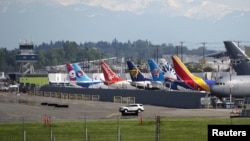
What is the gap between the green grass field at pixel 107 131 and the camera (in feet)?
160

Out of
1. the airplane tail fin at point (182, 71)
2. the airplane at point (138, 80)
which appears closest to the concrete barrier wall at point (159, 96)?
the airplane tail fin at point (182, 71)

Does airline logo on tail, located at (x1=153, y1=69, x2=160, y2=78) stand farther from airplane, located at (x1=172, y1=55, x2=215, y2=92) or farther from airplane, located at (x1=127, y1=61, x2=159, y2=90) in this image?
airplane, located at (x1=172, y1=55, x2=215, y2=92)

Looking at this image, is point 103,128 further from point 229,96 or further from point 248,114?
point 229,96

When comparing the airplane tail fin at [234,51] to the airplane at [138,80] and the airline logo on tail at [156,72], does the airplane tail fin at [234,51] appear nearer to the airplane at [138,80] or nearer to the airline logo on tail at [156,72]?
the airplane at [138,80]

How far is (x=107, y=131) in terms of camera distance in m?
55.7

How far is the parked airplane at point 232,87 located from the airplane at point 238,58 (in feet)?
63.3

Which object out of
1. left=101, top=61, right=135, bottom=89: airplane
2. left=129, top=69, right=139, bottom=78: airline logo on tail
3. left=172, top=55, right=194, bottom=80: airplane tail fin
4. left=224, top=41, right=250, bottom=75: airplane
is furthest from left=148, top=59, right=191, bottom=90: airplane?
left=101, top=61, right=135, bottom=89: airplane

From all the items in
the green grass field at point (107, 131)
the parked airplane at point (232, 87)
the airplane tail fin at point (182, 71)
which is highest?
the airplane tail fin at point (182, 71)

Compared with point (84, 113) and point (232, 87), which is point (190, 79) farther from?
point (84, 113)

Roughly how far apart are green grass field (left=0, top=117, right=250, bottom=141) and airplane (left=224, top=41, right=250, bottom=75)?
53.6 meters

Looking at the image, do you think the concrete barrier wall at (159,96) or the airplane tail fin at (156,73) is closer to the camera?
the concrete barrier wall at (159,96)

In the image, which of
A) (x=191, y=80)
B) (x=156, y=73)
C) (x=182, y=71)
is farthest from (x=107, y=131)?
(x=156, y=73)

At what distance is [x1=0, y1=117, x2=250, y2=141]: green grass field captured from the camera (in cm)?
4891

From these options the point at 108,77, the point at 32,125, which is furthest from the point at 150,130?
the point at 108,77
